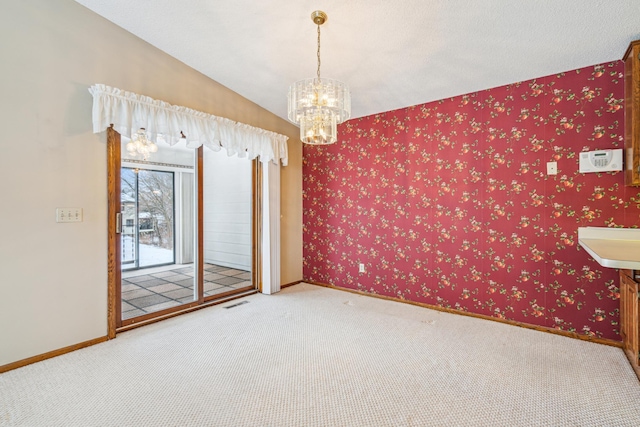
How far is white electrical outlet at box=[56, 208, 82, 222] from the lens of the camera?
2543 mm

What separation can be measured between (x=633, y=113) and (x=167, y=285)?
17.4ft

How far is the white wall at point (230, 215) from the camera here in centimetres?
431

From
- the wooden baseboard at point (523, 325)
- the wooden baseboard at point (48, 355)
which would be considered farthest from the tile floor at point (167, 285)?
the wooden baseboard at point (523, 325)

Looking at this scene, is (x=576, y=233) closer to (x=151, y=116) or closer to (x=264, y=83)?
(x=264, y=83)

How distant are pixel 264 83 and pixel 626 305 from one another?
4084 mm

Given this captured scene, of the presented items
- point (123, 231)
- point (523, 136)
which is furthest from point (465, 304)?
point (123, 231)

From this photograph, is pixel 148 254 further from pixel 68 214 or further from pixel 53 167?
pixel 53 167

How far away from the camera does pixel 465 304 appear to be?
3.42 m

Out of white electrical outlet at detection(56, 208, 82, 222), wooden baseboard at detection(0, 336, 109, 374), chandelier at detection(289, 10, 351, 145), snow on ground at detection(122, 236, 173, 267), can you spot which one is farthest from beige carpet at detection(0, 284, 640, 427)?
chandelier at detection(289, 10, 351, 145)

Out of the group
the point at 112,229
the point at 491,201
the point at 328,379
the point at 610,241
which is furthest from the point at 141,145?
the point at 610,241

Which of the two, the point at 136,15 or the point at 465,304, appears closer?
the point at 136,15

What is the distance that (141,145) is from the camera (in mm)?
3131

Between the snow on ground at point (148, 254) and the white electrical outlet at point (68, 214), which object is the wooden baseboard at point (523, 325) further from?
the white electrical outlet at point (68, 214)

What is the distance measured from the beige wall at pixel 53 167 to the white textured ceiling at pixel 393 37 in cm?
34
